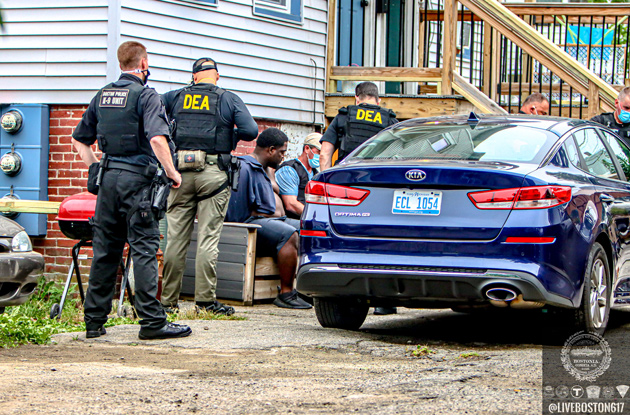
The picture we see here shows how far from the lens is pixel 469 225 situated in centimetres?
507

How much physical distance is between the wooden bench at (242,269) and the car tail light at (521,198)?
321 centimetres

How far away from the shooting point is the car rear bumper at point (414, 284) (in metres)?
4.99

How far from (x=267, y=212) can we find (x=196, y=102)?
152cm

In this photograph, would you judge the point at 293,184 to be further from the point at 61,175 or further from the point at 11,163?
the point at 11,163

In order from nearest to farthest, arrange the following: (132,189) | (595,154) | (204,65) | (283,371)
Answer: (283,371), (132,189), (595,154), (204,65)

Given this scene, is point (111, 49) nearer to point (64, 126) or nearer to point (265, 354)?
point (64, 126)

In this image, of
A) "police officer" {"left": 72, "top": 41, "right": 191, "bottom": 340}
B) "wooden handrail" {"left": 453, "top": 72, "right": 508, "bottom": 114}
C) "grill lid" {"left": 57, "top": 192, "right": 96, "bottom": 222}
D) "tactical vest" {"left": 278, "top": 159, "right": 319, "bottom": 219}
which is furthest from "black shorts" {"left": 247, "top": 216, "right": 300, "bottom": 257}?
"wooden handrail" {"left": 453, "top": 72, "right": 508, "bottom": 114}

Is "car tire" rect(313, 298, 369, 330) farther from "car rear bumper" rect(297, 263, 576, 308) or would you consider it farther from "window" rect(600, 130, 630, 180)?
"window" rect(600, 130, 630, 180)

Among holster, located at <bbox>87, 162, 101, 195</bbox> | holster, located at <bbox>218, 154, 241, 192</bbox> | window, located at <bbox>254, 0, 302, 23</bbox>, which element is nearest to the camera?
holster, located at <bbox>87, 162, 101, 195</bbox>

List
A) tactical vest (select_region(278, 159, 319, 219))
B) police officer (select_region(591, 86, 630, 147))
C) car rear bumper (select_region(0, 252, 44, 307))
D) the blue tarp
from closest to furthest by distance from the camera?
car rear bumper (select_region(0, 252, 44, 307)) → police officer (select_region(591, 86, 630, 147)) → tactical vest (select_region(278, 159, 319, 219)) → the blue tarp

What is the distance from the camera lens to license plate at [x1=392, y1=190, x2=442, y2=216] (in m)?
5.18

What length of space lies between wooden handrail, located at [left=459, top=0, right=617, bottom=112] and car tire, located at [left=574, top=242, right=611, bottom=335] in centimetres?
472

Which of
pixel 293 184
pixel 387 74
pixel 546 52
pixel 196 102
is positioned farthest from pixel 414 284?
pixel 387 74

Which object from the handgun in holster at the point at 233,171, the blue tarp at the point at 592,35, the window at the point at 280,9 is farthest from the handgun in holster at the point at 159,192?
the blue tarp at the point at 592,35
